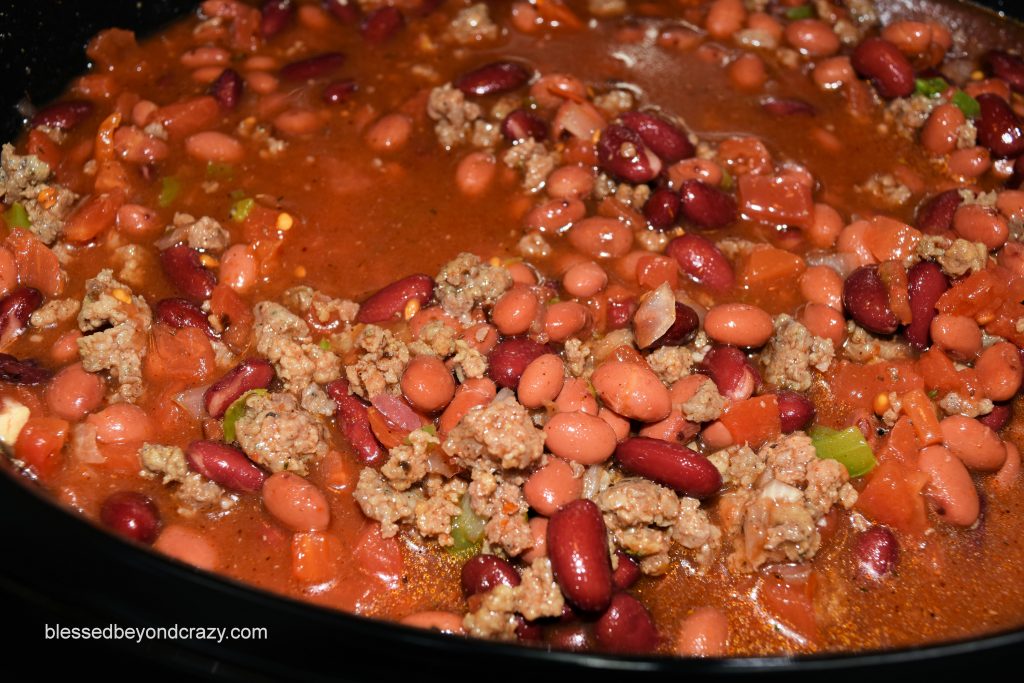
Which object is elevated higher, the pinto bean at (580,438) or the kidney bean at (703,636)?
the pinto bean at (580,438)

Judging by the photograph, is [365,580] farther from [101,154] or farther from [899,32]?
[899,32]

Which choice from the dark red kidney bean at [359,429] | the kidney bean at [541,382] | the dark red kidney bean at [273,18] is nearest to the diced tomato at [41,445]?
the dark red kidney bean at [359,429]

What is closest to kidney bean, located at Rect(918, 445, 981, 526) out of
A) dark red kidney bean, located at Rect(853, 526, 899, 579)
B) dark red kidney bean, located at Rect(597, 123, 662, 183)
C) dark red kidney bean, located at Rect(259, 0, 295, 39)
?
dark red kidney bean, located at Rect(853, 526, 899, 579)

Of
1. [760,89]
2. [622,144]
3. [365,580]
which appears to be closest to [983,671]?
[365,580]

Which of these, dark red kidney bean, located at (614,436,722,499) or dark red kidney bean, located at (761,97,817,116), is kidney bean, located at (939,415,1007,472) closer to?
dark red kidney bean, located at (614,436,722,499)

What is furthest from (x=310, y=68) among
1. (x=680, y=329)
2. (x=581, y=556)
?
(x=581, y=556)

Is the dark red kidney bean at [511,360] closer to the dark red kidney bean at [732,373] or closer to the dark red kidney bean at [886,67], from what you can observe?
the dark red kidney bean at [732,373]

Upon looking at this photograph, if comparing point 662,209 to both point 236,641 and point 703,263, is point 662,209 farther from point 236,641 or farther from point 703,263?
point 236,641
